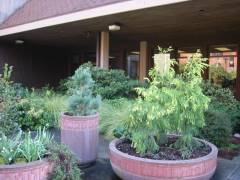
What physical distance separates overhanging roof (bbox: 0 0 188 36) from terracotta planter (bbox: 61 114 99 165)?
3.39m

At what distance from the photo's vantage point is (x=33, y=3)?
499 inches

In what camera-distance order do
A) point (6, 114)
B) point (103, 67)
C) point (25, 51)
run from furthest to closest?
point (25, 51) < point (103, 67) < point (6, 114)

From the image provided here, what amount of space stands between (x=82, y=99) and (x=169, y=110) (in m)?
1.41

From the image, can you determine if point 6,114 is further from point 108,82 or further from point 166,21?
point 166,21

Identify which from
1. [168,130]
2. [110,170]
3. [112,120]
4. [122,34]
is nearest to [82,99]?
[110,170]

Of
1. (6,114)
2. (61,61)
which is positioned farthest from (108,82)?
(61,61)

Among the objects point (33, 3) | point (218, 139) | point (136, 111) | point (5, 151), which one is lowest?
point (218, 139)

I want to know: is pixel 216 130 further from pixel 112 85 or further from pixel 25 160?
pixel 112 85

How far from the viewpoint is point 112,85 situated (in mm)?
8992

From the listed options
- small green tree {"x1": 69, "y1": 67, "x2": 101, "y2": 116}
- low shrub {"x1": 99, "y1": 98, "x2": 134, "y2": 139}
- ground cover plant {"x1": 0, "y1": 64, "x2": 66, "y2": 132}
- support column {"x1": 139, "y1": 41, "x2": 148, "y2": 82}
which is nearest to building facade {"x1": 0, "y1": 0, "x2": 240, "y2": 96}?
support column {"x1": 139, "y1": 41, "x2": 148, "y2": 82}

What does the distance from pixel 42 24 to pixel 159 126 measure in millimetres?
7030

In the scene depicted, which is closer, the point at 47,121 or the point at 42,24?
the point at 47,121

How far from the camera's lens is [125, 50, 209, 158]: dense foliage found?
3.72 metres

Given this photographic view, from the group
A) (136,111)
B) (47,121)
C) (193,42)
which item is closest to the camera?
(136,111)
